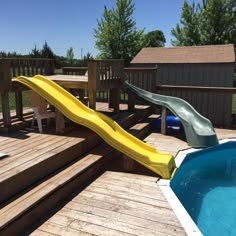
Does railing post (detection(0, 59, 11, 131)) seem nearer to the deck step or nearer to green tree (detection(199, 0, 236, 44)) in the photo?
the deck step

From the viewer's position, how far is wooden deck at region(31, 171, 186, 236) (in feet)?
8.64

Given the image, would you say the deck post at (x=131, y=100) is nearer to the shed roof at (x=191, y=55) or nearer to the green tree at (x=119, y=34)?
the shed roof at (x=191, y=55)

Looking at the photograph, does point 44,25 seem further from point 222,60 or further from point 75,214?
point 75,214

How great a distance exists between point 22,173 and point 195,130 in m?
3.88

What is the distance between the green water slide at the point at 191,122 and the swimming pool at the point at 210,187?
0.73 feet

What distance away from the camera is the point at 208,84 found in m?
8.57

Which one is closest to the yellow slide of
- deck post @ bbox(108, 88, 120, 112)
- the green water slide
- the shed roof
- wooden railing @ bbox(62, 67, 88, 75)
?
the green water slide

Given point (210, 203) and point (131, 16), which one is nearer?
point (210, 203)

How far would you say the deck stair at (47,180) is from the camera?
2.59m

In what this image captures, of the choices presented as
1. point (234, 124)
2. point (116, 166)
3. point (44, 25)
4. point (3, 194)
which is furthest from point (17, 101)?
point (44, 25)

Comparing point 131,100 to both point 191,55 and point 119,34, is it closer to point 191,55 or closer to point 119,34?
point 191,55

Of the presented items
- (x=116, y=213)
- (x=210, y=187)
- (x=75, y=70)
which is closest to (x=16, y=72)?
(x=75, y=70)

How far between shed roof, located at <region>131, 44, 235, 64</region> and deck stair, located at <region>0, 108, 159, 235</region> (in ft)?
17.7

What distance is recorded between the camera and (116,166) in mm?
4457
